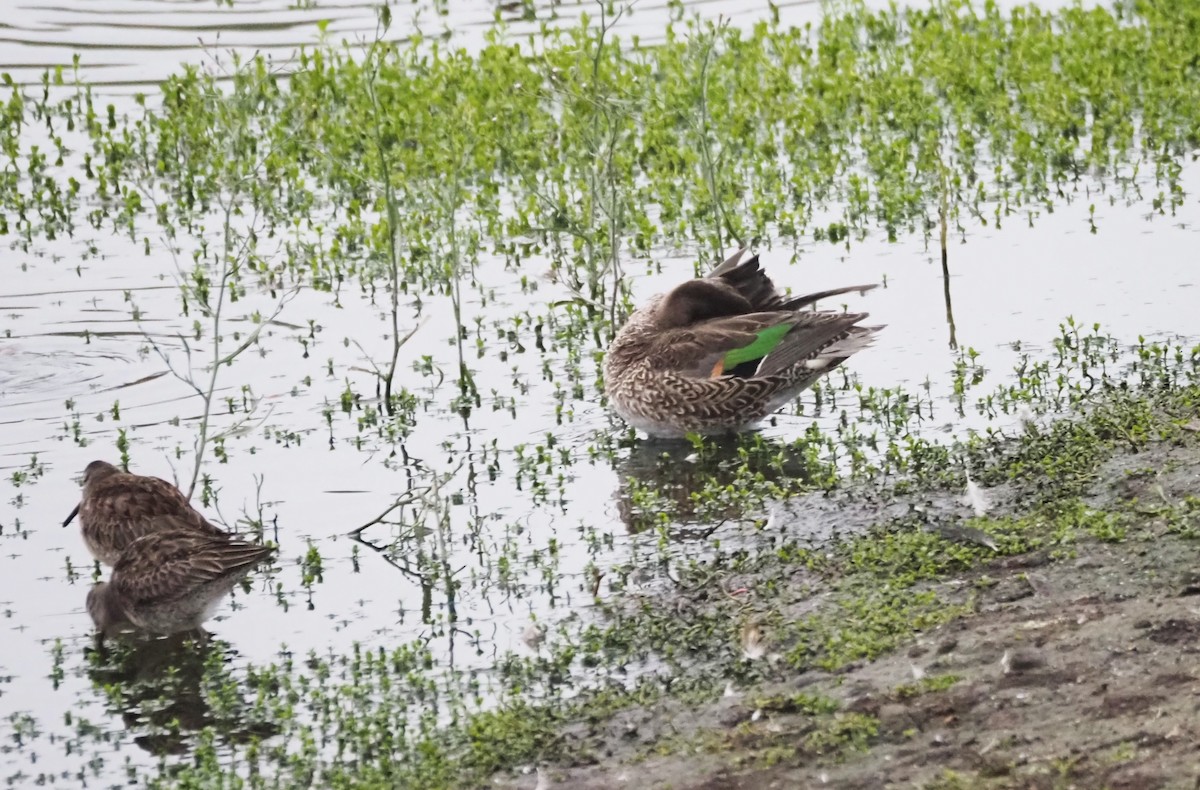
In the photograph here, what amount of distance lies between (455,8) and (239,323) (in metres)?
10.2

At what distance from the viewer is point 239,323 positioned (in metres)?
12.7

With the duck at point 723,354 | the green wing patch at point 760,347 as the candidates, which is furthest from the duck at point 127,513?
the green wing patch at point 760,347

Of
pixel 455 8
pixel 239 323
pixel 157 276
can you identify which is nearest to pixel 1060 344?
pixel 239 323

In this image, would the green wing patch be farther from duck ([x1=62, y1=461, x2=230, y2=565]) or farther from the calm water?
duck ([x1=62, y1=461, x2=230, y2=565])

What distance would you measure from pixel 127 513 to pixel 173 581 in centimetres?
79

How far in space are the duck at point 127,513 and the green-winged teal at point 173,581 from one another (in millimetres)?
278

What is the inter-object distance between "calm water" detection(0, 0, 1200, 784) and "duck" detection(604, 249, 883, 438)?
0.39 m

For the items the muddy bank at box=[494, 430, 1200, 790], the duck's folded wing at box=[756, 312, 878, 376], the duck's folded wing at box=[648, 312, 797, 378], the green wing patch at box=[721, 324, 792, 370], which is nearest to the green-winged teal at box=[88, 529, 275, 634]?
the muddy bank at box=[494, 430, 1200, 790]

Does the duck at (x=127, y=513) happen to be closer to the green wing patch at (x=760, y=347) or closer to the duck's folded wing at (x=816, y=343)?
the green wing patch at (x=760, y=347)

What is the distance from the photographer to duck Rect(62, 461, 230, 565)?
342 inches

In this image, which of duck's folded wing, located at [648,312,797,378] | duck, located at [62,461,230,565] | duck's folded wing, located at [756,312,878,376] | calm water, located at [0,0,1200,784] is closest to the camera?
calm water, located at [0,0,1200,784]

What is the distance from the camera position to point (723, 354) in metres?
10.6

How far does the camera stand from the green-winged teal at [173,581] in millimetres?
8078

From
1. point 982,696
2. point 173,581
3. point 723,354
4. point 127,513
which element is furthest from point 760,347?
point 982,696
